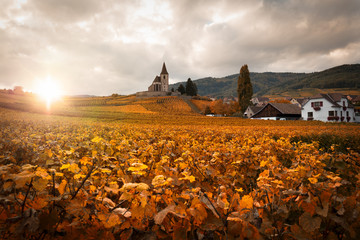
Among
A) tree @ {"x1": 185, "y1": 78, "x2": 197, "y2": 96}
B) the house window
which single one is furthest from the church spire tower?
the house window

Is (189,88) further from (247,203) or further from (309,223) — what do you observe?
(309,223)

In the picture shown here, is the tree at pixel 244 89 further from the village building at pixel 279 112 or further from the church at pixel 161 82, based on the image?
the church at pixel 161 82

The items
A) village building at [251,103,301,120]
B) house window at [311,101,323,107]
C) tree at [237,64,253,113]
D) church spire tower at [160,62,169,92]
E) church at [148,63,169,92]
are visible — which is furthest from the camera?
church spire tower at [160,62,169,92]

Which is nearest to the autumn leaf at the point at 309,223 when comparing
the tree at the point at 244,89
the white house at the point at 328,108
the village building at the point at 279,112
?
the village building at the point at 279,112

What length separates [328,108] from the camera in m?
46.9

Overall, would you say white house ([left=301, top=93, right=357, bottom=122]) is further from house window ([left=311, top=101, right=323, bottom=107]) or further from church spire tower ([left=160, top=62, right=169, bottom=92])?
church spire tower ([left=160, top=62, right=169, bottom=92])

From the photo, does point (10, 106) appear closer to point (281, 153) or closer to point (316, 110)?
point (281, 153)

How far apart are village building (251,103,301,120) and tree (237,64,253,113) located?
20.1ft

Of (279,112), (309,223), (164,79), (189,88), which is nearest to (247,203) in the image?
(309,223)

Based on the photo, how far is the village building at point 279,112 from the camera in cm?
5128

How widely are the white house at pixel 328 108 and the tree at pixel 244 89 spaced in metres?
15.9

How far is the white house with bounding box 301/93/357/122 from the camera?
46.4 m

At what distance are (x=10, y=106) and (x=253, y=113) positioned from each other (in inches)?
2500

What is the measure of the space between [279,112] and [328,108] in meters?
11.4
